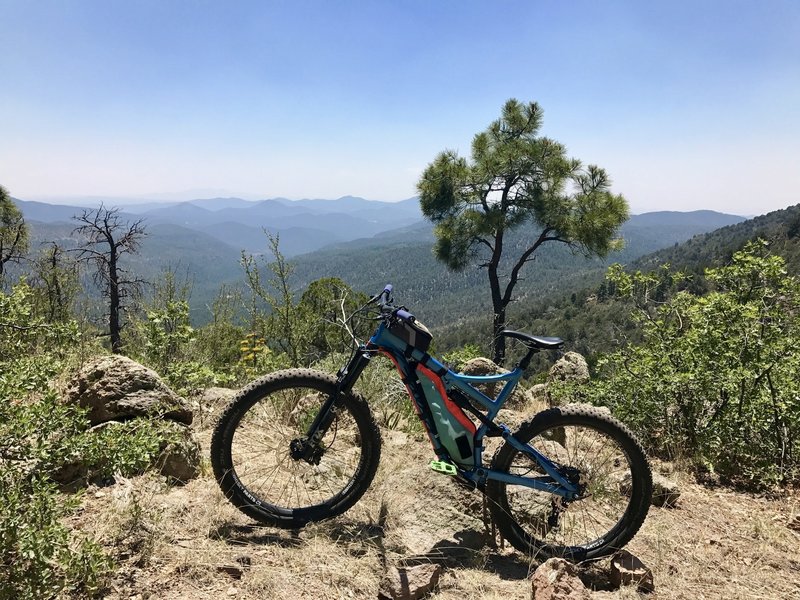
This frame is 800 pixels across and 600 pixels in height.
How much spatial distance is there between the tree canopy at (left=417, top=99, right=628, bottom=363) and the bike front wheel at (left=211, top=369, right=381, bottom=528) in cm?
1226

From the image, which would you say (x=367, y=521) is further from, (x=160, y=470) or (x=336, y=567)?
(x=160, y=470)

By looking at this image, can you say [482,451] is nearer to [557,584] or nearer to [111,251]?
[557,584]

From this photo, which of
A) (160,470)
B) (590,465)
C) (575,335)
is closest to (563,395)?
(590,465)

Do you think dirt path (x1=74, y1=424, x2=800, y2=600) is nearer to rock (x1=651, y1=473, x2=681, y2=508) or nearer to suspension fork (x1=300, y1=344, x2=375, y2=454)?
rock (x1=651, y1=473, x2=681, y2=508)

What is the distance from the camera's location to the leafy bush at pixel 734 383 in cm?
404

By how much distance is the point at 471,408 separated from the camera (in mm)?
2916

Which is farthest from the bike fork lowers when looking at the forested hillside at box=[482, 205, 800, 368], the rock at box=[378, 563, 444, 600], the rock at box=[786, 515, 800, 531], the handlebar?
the forested hillside at box=[482, 205, 800, 368]

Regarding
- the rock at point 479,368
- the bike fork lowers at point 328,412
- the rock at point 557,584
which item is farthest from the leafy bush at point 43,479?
the rock at point 479,368

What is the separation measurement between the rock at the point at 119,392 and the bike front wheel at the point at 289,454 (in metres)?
0.64

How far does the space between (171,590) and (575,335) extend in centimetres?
5045

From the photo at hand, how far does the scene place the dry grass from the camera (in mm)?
2359

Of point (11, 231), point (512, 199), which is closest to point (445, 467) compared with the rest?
point (512, 199)

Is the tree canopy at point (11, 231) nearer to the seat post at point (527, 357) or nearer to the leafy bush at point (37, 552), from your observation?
the leafy bush at point (37, 552)

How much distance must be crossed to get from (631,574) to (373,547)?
1476mm
